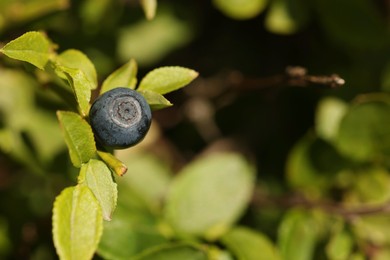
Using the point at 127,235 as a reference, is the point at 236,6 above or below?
above

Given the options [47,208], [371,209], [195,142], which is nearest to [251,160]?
[195,142]

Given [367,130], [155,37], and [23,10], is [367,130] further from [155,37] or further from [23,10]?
[23,10]

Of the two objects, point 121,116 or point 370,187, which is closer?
point 121,116

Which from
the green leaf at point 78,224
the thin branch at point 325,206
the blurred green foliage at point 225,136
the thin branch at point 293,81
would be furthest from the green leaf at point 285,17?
the green leaf at point 78,224

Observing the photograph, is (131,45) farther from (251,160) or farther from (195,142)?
(251,160)

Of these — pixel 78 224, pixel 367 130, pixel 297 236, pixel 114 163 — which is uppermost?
pixel 114 163

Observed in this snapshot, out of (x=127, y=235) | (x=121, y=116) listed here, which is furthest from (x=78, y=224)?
(x=127, y=235)

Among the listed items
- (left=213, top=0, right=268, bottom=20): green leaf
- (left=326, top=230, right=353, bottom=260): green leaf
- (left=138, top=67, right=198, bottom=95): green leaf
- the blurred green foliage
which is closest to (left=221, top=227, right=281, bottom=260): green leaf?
the blurred green foliage
